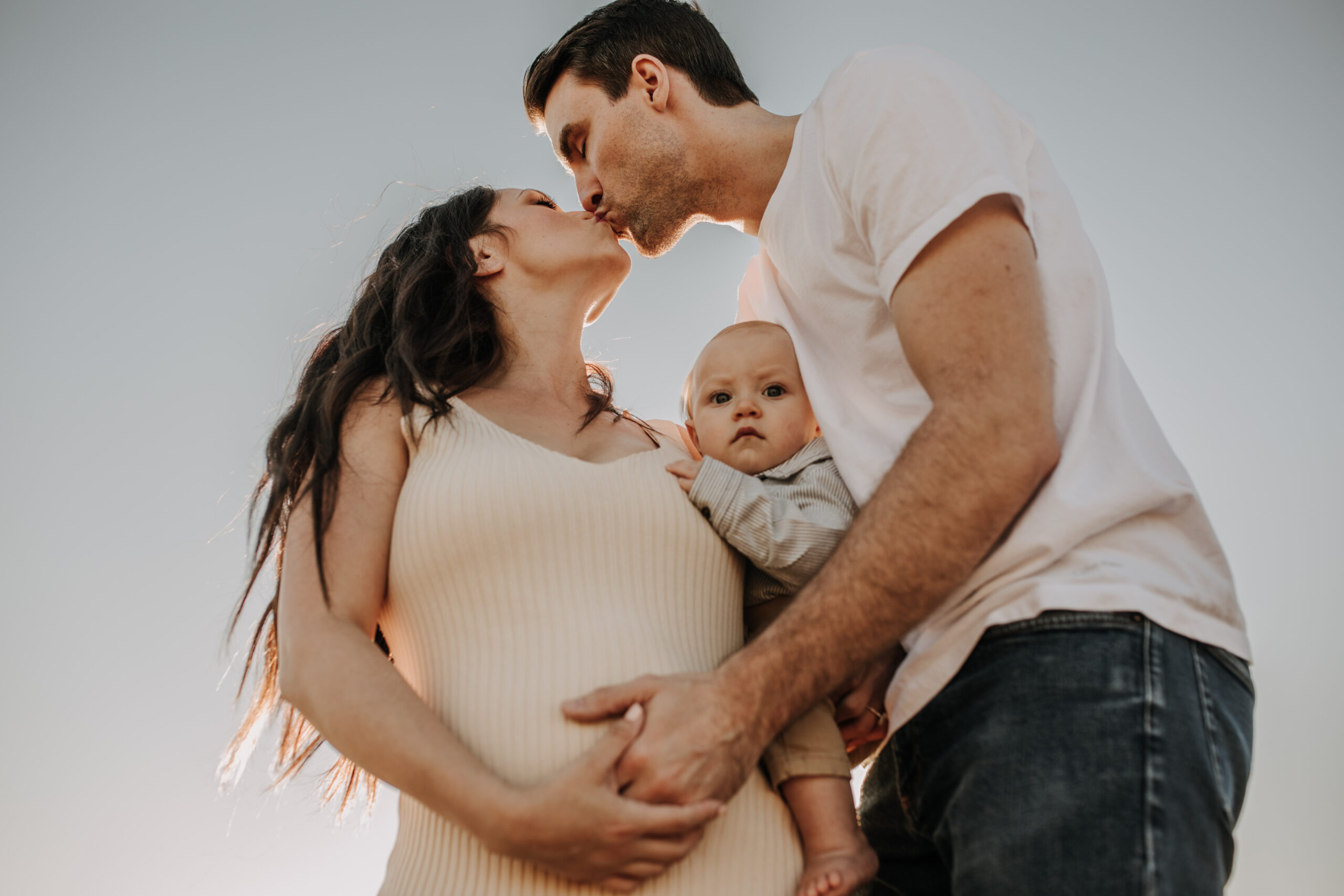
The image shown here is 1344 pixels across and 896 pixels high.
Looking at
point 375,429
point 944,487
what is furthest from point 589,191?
point 944,487

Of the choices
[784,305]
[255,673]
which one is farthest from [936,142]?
[255,673]

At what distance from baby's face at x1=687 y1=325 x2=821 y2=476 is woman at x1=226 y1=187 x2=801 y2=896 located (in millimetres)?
159

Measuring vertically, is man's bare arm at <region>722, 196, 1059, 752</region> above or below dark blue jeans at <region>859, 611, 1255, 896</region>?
above

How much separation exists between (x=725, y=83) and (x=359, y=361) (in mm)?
1423

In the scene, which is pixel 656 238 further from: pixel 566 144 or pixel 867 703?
pixel 867 703

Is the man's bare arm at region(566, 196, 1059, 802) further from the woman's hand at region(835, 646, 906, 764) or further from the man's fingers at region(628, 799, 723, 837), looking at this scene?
the woman's hand at region(835, 646, 906, 764)

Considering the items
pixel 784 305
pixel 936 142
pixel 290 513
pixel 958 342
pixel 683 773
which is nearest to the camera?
pixel 683 773

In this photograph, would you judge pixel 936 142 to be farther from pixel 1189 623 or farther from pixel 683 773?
pixel 683 773

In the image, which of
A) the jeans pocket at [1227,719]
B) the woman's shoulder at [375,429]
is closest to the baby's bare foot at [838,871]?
the jeans pocket at [1227,719]

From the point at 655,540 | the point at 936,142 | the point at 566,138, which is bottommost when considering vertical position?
the point at 655,540

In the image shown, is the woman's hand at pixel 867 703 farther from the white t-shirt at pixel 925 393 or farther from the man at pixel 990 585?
the white t-shirt at pixel 925 393

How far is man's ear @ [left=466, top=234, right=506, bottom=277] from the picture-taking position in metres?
2.28

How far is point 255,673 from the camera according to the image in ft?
6.15

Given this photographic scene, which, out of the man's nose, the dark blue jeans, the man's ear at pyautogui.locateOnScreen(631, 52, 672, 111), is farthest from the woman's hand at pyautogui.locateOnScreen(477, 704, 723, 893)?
the man's ear at pyautogui.locateOnScreen(631, 52, 672, 111)
